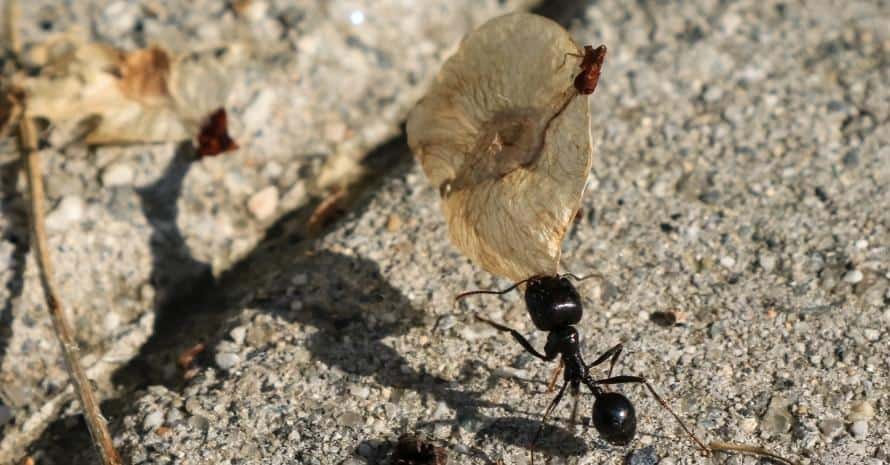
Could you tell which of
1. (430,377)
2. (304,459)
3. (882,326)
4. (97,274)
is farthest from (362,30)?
(882,326)

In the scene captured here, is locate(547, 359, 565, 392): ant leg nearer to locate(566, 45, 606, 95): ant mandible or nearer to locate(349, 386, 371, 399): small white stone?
locate(349, 386, 371, 399): small white stone

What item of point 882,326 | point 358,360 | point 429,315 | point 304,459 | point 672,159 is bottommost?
point 304,459

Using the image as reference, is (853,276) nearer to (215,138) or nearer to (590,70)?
(590,70)

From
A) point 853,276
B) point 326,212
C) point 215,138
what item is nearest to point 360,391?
point 326,212

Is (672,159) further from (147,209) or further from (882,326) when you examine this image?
(147,209)

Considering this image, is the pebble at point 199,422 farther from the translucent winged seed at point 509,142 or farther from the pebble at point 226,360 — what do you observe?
the translucent winged seed at point 509,142

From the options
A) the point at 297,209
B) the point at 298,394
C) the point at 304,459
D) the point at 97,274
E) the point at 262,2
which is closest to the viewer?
the point at 304,459
